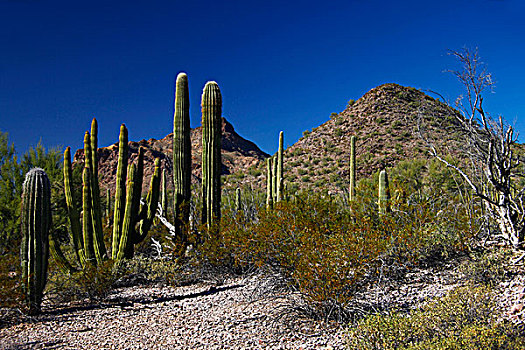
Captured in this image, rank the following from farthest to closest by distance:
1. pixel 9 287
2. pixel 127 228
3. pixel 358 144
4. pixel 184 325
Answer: pixel 358 144 → pixel 127 228 → pixel 9 287 → pixel 184 325

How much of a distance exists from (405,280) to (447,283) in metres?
0.62

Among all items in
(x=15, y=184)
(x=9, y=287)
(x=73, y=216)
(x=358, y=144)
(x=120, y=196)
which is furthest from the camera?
(x=358, y=144)

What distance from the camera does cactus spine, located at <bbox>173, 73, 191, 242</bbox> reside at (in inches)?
394

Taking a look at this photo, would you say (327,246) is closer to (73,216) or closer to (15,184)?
(73,216)

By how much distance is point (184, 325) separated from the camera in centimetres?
622

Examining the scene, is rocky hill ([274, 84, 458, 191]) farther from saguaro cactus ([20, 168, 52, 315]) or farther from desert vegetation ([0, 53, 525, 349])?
saguaro cactus ([20, 168, 52, 315])

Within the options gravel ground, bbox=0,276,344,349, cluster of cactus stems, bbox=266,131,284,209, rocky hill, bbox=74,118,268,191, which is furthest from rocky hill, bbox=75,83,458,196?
gravel ground, bbox=0,276,344,349

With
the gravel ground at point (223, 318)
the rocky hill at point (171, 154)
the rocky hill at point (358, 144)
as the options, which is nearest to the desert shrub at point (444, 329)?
the gravel ground at point (223, 318)

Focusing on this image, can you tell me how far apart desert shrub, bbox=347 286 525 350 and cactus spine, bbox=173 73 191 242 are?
6020mm

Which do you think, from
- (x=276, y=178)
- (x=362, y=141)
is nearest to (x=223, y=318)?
(x=276, y=178)

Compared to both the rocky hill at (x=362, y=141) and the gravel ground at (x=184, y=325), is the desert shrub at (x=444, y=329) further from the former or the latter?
the rocky hill at (x=362, y=141)

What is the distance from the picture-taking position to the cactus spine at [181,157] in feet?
32.9

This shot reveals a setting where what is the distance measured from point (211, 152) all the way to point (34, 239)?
4.46m

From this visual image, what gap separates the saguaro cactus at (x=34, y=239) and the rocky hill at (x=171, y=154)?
34.9 m
